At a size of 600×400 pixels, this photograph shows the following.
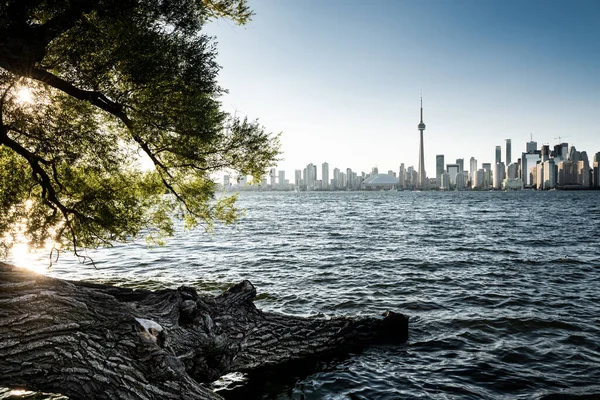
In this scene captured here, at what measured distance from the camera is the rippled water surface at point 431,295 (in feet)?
25.5

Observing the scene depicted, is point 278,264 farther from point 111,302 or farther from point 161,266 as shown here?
point 111,302

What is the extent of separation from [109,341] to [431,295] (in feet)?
40.1

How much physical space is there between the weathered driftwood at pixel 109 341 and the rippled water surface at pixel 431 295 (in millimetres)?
1795

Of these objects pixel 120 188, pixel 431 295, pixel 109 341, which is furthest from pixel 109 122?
pixel 431 295

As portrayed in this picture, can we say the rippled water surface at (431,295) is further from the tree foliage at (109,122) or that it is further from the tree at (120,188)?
the tree foliage at (109,122)

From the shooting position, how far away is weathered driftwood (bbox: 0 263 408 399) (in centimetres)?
458

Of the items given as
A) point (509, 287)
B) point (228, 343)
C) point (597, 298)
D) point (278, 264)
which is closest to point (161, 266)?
point (278, 264)

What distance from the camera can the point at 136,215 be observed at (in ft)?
40.5

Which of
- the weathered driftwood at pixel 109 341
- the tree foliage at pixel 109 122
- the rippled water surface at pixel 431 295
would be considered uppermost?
the tree foliage at pixel 109 122

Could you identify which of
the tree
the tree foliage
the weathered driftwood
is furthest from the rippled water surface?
the tree foliage

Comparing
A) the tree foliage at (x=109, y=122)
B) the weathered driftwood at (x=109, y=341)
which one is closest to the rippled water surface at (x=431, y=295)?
the weathered driftwood at (x=109, y=341)

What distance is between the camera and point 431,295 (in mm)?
14188

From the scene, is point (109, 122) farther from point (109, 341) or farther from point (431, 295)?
point (431, 295)

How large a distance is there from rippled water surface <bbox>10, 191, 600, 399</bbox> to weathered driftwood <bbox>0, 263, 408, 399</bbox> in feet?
5.89
